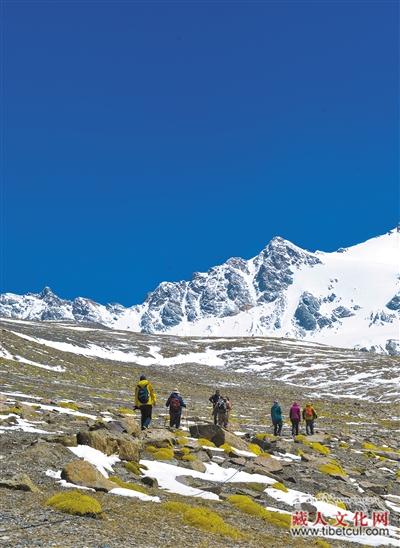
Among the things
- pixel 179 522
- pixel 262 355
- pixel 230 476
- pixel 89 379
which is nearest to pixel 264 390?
pixel 89 379

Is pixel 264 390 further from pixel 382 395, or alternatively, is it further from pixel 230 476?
pixel 230 476

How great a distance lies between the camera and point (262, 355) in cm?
17025

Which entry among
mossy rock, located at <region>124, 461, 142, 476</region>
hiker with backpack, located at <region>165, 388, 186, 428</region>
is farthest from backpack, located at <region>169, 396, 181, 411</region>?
mossy rock, located at <region>124, 461, 142, 476</region>

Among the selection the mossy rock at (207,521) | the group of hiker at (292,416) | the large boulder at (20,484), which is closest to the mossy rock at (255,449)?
the group of hiker at (292,416)

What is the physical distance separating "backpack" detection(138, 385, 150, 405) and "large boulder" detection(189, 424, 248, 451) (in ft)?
12.8

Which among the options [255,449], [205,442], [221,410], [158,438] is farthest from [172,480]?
[221,410]

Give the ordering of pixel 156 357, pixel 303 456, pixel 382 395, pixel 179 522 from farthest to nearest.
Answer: pixel 156 357
pixel 382 395
pixel 303 456
pixel 179 522

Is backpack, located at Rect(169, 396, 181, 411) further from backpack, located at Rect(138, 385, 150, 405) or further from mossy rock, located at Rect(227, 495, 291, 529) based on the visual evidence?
mossy rock, located at Rect(227, 495, 291, 529)

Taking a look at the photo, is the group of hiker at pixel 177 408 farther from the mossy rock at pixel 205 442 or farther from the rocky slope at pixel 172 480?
the mossy rock at pixel 205 442

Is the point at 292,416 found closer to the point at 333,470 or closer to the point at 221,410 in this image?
the point at 221,410

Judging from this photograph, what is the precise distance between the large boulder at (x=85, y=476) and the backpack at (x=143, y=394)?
10.0 m

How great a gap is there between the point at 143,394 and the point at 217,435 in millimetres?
4531

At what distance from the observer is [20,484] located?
13680 mm

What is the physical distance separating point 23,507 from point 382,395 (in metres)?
99.1
